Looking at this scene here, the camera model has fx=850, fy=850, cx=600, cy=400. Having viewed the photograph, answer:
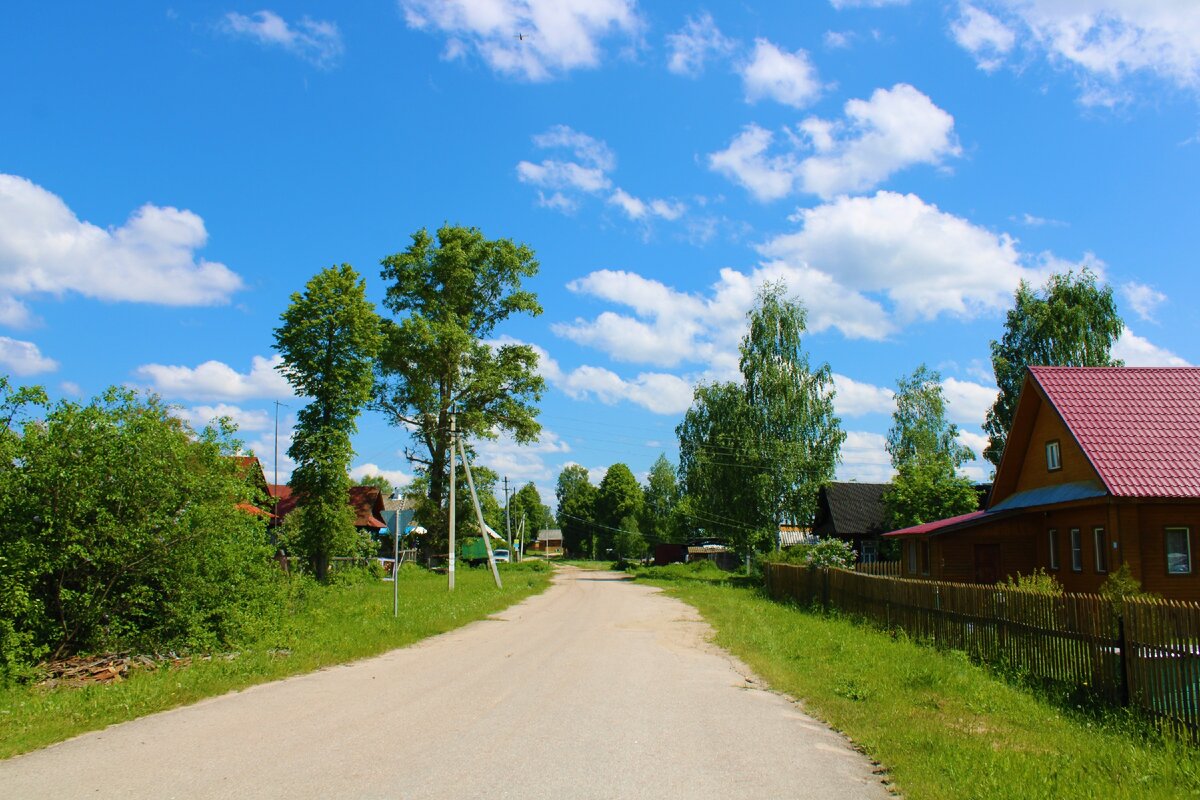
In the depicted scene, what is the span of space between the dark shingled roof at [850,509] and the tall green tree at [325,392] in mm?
24808

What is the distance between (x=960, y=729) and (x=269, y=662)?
9.61m

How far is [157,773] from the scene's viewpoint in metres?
6.67

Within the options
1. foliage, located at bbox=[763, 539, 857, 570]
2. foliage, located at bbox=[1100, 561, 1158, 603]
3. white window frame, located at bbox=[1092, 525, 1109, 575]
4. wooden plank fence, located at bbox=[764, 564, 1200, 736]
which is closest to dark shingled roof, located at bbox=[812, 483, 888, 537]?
foliage, located at bbox=[763, 539, 857, 570]

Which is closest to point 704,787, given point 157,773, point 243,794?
point 243,794

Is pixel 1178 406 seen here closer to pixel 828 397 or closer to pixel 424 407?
pixel 828 397

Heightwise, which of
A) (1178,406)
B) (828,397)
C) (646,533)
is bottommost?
(646,533)

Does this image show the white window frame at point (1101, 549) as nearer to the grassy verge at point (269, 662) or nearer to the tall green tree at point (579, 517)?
the grassy verge at point (269, 662)

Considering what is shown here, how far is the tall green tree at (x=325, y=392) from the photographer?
3131cm

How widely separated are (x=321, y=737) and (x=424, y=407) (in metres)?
36.6

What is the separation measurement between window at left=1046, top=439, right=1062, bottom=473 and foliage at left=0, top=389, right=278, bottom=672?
2088 centimetres

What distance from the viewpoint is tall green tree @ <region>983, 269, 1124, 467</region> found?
137ft

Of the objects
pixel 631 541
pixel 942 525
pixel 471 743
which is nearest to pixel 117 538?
pixel 471 743

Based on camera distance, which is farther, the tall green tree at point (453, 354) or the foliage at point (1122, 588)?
the tall green tree at point (453, 354)

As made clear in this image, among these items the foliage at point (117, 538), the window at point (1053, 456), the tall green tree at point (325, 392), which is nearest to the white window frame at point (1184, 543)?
the window at point (1053, 456)
